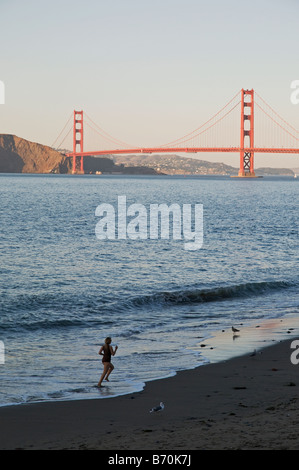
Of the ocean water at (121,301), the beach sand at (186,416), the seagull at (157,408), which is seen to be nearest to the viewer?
the beach sand at (186,416)

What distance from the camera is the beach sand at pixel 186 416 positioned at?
20.1ft

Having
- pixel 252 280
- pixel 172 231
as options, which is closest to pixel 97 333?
pixel 252 280

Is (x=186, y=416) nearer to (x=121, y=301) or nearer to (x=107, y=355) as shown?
(x=107, y=355)

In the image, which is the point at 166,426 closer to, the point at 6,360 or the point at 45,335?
the point at 6,360

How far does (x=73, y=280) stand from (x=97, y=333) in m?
7.45

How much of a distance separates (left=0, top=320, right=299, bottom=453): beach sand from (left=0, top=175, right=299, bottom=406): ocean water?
546 mm

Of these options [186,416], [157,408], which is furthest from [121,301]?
[186,416]

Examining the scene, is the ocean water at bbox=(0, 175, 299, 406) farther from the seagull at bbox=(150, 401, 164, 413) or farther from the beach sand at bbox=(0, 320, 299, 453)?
the seagull at bbox=(150, 401, 164, 413)

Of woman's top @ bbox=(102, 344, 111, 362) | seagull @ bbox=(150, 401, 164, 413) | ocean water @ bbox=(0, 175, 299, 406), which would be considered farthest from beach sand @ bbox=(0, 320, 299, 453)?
ocean water @ bbox=(0, 175, 299, 406)

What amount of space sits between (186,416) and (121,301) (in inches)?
407

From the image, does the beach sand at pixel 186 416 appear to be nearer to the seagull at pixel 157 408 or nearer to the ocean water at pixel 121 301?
the seagull at pixel 157 408

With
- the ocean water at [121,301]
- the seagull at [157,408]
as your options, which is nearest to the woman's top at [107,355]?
the ocean water at [121,301]

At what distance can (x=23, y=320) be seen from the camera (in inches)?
580

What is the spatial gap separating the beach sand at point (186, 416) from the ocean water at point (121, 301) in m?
0.55
